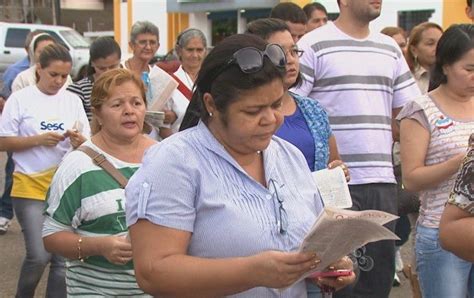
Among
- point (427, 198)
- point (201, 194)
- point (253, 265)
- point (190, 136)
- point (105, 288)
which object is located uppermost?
point (190, 136)

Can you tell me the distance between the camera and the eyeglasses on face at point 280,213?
7.48ft

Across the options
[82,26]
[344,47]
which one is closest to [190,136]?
[344,47]

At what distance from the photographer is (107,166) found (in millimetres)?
3311

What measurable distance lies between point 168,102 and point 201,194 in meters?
3.32

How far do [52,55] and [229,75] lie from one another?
3221 millimetres

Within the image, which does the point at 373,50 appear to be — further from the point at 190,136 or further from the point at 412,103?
the point at 190,136

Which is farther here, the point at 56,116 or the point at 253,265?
the point at 56,116

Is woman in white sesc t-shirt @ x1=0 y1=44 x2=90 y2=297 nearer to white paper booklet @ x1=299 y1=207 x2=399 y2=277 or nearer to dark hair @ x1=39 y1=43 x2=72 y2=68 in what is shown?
dark hair @ x1=39 y1=43 x2=72 y2=68

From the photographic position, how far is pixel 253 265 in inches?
81.7

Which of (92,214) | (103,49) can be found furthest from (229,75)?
(103,49)

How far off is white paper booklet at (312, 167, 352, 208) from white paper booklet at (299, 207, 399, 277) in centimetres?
98

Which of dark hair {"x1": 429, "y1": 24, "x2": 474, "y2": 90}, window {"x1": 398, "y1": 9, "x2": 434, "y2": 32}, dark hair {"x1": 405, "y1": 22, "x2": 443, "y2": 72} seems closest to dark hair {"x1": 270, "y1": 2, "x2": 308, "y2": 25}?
dark hair {"x1": 429, "y1": 24, "x2": 474, "y2": 90}

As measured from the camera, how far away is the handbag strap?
3287 mm

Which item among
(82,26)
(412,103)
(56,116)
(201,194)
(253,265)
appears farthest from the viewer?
(82,26)
